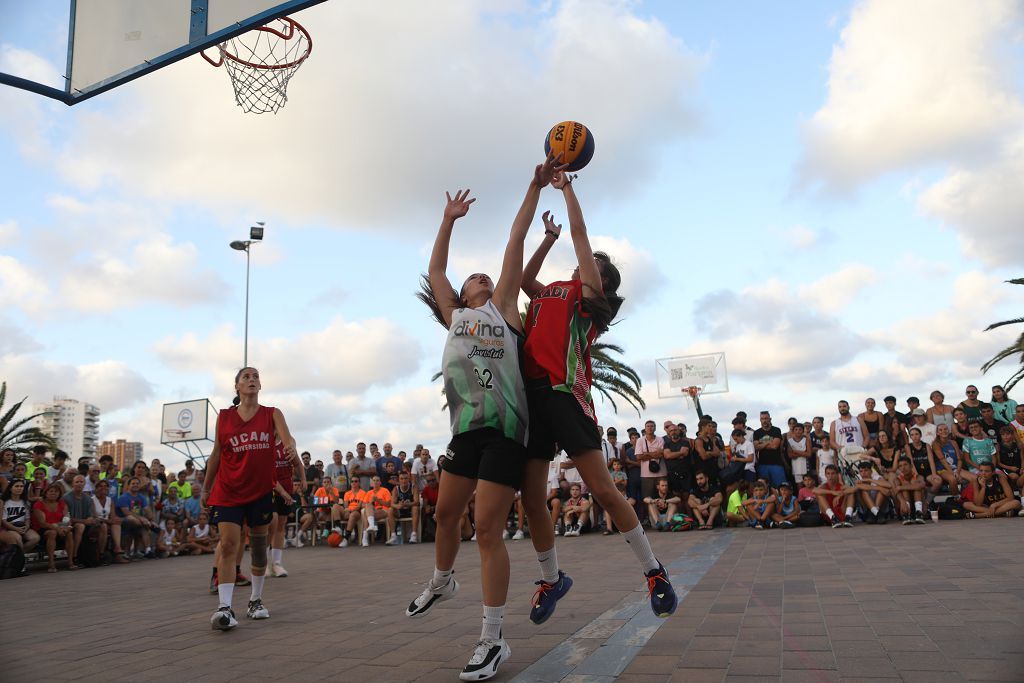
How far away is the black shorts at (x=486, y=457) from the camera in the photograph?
3736mm

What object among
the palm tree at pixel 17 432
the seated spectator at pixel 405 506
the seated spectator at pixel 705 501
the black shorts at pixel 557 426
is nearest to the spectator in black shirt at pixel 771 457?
the seated spectator at pixel 705 501

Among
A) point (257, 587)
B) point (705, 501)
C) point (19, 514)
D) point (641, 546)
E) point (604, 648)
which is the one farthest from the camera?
point (705, 501)

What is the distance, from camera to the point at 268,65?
350 inches

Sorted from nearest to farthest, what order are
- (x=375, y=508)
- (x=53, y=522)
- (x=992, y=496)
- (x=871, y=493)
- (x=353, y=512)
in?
(x=992, y=496), (x=871, y=493), (x=53, y=522), (x=375, y=508), (x=353, y=512)

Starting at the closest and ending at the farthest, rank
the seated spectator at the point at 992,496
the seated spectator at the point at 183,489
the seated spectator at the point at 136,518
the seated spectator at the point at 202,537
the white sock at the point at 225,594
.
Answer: the white sock at the point at 225,594, the seated spectator at the point at 992,496, the seated spectator at the point at 136,518, the seated spectator at the point at 202,537, the seated spectator at the point at 183,489

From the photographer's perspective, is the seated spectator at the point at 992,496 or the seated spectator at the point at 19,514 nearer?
the seated spectator at the point at 992,496

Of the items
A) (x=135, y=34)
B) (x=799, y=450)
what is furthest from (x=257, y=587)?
(x=799, y=450)

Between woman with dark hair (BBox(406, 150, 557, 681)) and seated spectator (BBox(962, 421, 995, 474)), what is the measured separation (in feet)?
37.6

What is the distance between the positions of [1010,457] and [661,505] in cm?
581

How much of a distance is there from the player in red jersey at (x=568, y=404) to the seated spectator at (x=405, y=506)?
11.3 m

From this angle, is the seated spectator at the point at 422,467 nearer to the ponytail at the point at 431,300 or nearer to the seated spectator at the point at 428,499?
the seated spectator at the point at 428,499

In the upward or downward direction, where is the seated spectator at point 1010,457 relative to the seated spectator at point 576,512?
upward

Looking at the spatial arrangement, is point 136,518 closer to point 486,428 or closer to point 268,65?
point 268,65

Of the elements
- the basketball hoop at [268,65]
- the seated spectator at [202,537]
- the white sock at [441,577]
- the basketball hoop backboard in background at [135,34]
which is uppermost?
the basketball hoop at [268,65]
